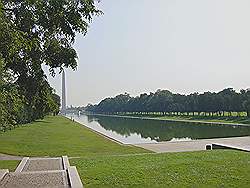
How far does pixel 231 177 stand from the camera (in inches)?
348

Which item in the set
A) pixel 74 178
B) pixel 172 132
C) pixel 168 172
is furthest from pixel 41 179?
pixel 172 132

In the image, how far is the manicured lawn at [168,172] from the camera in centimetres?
833

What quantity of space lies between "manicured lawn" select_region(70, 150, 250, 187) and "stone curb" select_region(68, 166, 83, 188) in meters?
0.14

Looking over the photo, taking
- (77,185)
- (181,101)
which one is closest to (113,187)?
(77,185)

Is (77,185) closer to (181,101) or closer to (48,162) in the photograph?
(48,162)

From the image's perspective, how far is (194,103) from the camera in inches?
2940

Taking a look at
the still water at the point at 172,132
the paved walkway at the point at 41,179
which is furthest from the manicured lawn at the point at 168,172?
the still water at the point at 172,132

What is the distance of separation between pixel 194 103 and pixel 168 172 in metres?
66.5

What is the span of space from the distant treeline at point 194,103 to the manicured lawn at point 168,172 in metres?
48.0

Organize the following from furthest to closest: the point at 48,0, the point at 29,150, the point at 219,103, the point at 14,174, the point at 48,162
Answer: the point at 219,103 < the point at 29,150 < the point at 48,162 < the point at 14,174 < the point at 48,0

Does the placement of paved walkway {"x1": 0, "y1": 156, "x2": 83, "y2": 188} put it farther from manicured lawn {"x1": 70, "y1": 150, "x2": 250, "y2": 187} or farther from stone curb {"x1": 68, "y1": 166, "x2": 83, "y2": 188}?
manicured lawn {"x1": 70, "y1": 150, "x2": 250, "y2": 187}

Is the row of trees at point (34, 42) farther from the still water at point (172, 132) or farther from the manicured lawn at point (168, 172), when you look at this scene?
the still water at point (172, 132)

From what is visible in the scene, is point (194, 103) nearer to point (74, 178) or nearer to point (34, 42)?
point (74, 178)

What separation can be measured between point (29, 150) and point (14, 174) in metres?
9.27
